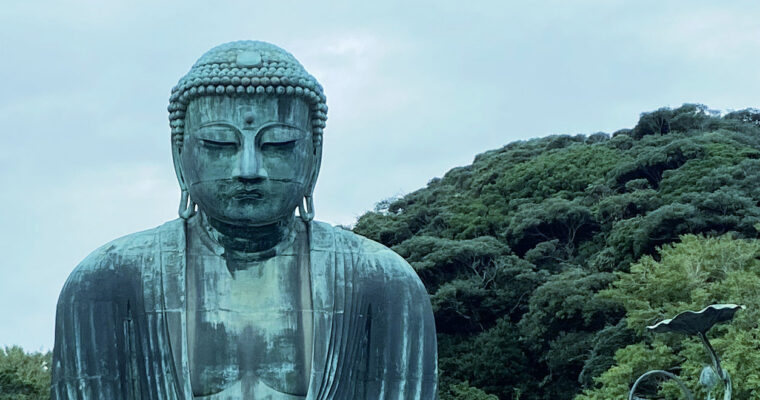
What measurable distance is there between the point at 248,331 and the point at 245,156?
3.50 feet

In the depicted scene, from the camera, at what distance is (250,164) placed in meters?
8.70

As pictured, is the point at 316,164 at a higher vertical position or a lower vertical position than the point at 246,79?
lower

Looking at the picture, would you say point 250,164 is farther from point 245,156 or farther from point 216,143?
point 216,143

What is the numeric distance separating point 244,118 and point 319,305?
1231mm

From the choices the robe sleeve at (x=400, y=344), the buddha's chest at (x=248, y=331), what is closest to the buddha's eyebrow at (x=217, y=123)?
the buddha's chest at (x=248, y=331)

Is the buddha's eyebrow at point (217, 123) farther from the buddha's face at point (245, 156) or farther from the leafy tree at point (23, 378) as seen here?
the leafy tree at point (23, 378)

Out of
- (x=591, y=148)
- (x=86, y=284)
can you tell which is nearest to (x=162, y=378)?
(x=86, y=284)

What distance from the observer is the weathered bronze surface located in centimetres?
876

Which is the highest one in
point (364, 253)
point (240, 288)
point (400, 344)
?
point (364, 253)

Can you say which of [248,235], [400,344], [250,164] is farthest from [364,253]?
[250,164]

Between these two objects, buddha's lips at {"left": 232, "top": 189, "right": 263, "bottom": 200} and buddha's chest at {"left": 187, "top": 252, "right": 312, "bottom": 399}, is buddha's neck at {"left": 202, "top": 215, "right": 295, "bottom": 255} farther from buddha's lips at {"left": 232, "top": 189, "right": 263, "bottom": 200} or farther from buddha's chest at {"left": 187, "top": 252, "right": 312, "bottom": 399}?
buddha's lips at {"left": 232, "top": 189, "right": 263, "bottom": 200}

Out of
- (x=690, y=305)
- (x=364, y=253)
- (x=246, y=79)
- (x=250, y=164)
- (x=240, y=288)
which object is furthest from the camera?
(x=690, y=305)

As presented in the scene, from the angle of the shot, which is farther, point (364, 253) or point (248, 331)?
point (364, 253)

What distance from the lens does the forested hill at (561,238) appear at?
42.8 metres
